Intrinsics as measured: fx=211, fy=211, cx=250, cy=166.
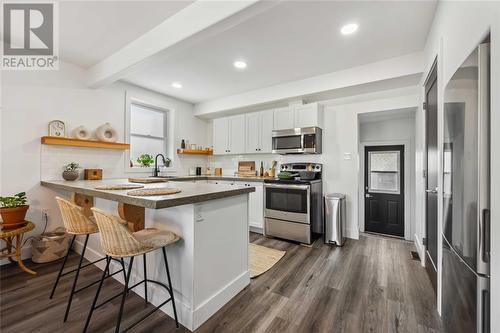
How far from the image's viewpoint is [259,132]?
Answer: 13.9 feet

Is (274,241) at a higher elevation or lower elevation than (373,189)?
lower

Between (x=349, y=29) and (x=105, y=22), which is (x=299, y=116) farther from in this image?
(x=105, y=22)

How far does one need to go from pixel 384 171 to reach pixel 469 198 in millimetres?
3431

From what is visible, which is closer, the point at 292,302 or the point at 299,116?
the point at 292,302

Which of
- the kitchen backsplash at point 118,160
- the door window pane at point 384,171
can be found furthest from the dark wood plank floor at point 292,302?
the door window pane at point 384,171

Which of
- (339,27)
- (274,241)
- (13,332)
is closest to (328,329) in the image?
(274,241)

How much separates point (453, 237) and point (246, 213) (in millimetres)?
1533

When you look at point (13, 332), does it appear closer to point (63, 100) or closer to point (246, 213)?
point (246, 213)

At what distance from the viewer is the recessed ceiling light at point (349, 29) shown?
219 cm

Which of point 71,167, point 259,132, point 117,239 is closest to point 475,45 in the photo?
point 117,239

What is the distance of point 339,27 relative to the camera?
223 cm

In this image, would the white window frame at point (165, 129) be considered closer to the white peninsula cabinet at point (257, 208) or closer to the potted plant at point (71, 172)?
the potted plant at point (71, 172)

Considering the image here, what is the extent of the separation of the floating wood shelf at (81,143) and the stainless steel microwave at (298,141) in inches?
104

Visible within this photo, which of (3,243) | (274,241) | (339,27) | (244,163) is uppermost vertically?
(339,27)
